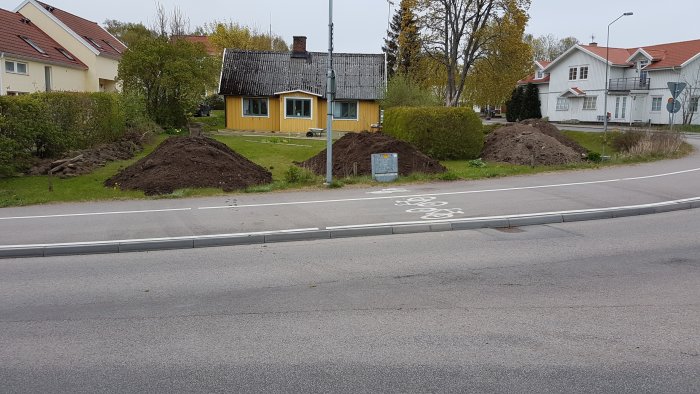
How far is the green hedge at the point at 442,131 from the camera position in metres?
22.5

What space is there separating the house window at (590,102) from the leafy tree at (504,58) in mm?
15326

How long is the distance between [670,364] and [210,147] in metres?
14.5

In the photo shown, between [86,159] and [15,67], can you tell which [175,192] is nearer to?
[86,159]

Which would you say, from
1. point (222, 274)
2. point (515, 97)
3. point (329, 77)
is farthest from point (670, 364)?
point (515, 97)

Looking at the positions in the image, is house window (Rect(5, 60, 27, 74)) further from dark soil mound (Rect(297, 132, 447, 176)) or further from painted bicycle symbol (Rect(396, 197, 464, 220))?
painted bicycle symbol (Rect(396, 197, 464, 220))

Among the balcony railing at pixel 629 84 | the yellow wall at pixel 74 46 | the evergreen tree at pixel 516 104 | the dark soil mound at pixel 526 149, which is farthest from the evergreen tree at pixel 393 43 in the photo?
the dark soil mound at pixel 526 149

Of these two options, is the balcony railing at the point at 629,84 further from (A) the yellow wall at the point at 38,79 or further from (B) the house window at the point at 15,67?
(B) the house window at the point at 15,67

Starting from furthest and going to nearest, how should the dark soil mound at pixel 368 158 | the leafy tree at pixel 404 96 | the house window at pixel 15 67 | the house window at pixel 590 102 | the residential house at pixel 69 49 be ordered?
the house window at pixel 590 102, the residential house at pixel 69 49, the house window at pixel 15 67, the leafy tree at pixel 404 96, the dark soil mound at pixel 368 158

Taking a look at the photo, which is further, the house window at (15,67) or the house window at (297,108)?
the house window at (297,108)

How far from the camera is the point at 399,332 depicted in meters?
5.27

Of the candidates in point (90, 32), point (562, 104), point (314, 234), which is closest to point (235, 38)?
point (90, 32)

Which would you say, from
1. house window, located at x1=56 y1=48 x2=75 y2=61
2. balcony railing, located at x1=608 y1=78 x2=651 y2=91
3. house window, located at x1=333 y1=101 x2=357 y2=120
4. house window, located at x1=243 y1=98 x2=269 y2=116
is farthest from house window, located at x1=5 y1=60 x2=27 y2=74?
balcony railing, located at x1=608 y1=78 x2=651 y2=91

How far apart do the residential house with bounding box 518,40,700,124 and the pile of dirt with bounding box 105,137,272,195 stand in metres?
38.6

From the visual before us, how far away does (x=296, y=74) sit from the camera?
40438 millimetres
